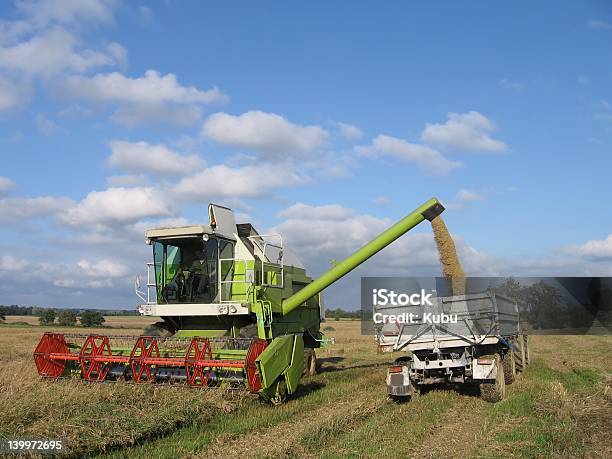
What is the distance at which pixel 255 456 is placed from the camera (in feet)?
20.5

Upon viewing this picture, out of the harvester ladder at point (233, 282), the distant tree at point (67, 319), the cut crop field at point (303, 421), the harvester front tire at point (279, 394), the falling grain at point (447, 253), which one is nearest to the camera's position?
the cut crop field at point (303, 421)

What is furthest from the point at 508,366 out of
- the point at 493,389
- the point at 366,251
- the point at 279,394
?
the point at 279,394

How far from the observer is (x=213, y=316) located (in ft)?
39.6

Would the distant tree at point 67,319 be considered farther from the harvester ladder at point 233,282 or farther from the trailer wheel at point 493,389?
the trailer wheel at point 493,389

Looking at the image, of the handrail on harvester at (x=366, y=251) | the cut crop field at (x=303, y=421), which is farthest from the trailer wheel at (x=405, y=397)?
the handrail on harvester at (x=366, y=251)

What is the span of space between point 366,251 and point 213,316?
11.6ft

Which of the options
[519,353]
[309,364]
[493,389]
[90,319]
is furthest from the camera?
[90,319]

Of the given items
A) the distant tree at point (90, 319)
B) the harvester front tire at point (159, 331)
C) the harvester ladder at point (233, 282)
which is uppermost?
the harvester ladder at point (233, 282)

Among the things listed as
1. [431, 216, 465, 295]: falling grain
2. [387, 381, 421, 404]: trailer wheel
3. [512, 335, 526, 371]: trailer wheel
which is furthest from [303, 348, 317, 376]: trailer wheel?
[512, 335, 526, 371]: trailer wheel

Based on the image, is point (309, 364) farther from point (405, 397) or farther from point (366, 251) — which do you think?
point (405, 397)

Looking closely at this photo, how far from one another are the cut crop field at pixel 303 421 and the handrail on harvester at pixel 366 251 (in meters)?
2.25

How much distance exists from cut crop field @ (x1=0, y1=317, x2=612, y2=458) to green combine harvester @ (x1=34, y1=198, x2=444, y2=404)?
0.46 metres

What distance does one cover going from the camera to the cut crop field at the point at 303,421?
6418 millimetres

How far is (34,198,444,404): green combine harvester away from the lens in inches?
373
